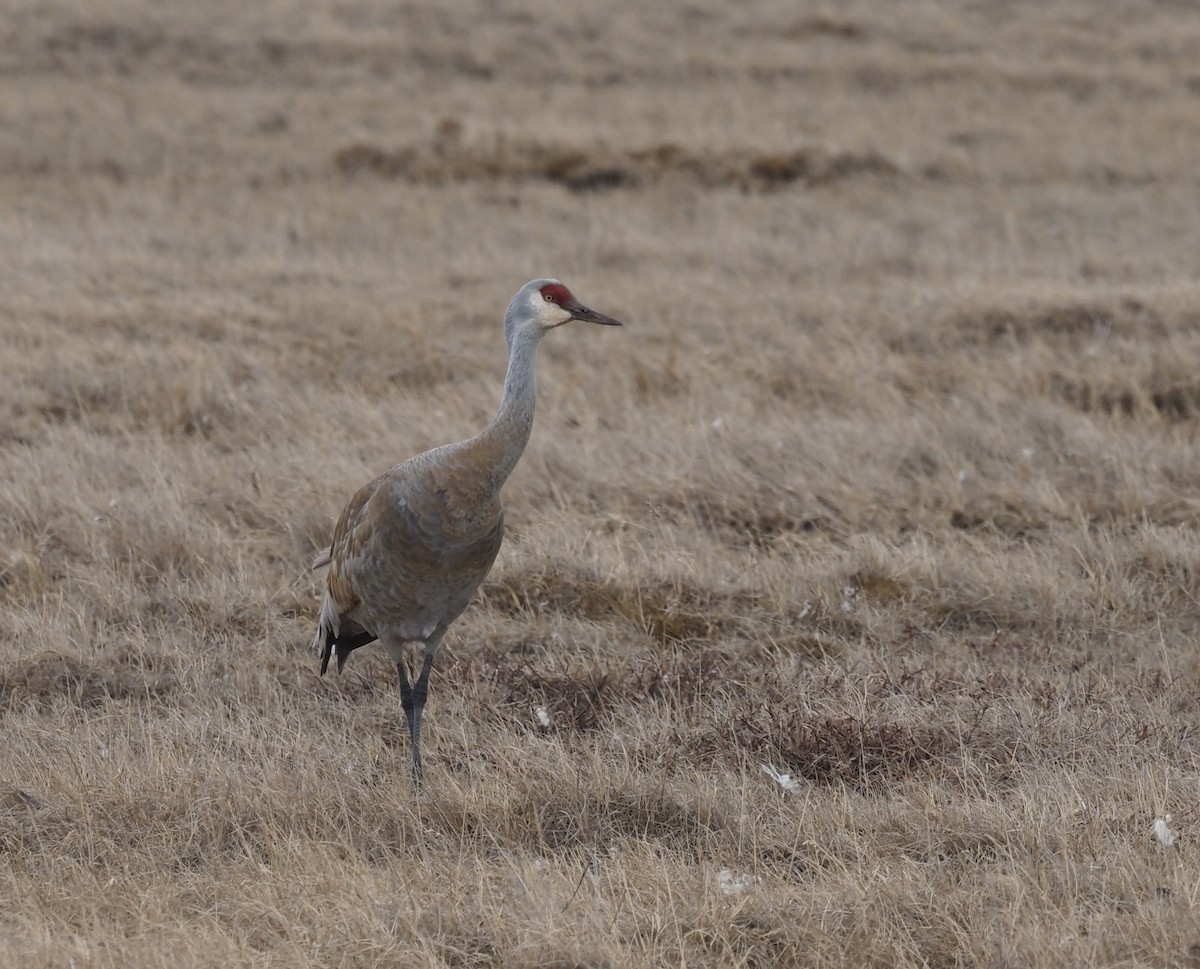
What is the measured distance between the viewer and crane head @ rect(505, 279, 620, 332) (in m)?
4.72

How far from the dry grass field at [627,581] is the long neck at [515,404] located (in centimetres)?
102

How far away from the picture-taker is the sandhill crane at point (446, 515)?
4.71m

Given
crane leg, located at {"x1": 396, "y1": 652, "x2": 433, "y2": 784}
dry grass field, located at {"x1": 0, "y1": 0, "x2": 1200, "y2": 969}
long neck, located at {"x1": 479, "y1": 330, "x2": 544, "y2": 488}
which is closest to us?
dry grass field, located at {"x1": 0, "y1": 0, "x2": 1200, "y2": 969}

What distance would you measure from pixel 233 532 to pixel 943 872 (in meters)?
3.99

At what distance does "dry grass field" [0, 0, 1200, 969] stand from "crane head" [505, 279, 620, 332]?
1434mm

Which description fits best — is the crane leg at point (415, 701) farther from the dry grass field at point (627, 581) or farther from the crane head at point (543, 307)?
the crane head at point (543, 307)

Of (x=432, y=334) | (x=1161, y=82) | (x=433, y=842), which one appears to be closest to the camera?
(x=433, y=842)

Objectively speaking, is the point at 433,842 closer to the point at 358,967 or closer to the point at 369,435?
the point at 358,967

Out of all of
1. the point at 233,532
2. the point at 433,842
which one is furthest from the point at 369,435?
the point at 433,842

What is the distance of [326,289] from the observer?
11086mm

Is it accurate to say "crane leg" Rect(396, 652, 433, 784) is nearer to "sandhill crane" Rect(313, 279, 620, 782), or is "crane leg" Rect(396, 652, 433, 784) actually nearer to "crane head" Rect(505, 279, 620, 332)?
"sandhill crane" Rect(313, 279, 620, 782)

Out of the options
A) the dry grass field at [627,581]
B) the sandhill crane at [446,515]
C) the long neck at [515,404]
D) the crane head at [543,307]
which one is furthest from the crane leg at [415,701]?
the crane head at [543,307]

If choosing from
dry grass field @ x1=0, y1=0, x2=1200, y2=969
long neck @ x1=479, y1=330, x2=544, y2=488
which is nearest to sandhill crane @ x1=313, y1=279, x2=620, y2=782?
long neck @ x1=479, y1=330, x2=544, y2=488

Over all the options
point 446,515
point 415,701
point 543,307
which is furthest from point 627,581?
point 543,307
